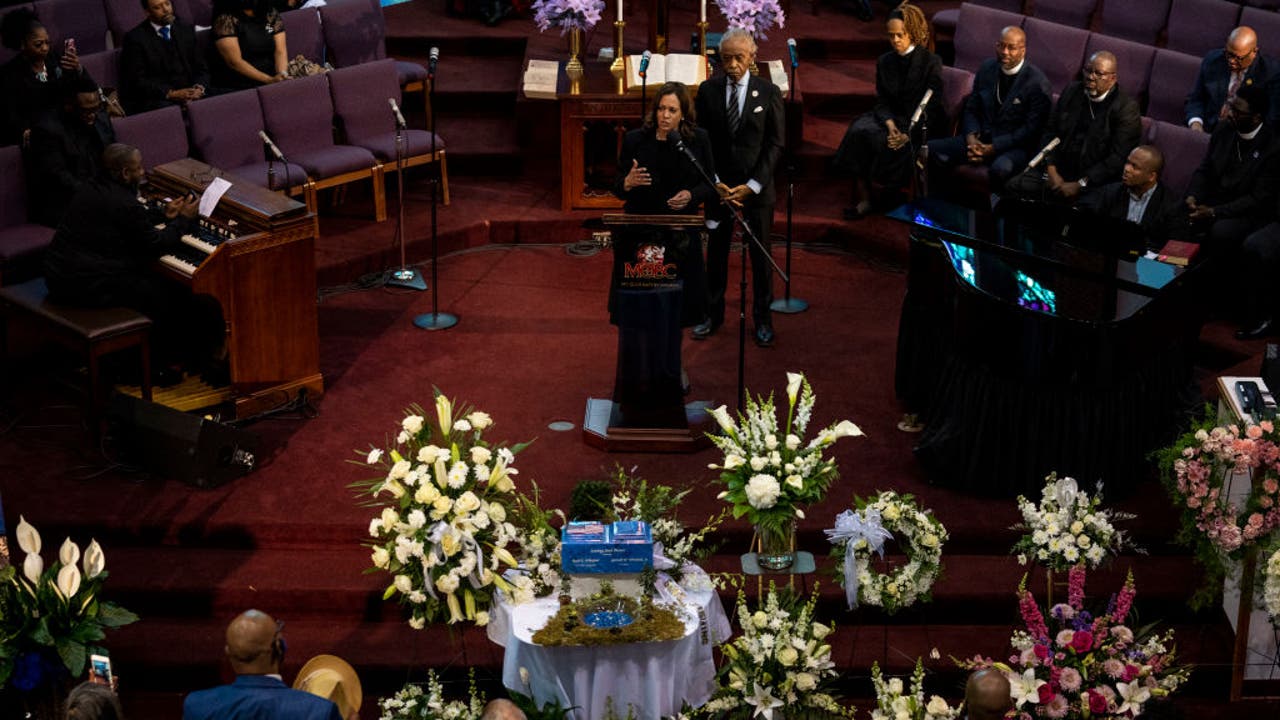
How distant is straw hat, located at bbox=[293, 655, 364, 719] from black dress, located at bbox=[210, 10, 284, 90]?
6.06 metres

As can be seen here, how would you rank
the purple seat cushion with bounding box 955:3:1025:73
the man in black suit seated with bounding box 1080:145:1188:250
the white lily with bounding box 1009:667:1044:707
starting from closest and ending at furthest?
the white lily with bounding box 1009:667:1044:707 → the man in black suit seated with bounding box 1080:145:1188:250 → the purple seat cushion with bounding box 955:3:1025:73

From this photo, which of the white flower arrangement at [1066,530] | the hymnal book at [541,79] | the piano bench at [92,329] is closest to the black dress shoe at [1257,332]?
the white flower arrangement at [1066,530]

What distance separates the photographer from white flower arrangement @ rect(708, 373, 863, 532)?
628 centimetres

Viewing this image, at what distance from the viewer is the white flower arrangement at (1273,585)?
6.45 m

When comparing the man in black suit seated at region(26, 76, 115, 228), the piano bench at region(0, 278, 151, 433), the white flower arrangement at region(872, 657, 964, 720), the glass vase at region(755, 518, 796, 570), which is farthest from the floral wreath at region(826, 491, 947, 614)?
the man in black suit seated at region(26, 76, 115, 228)

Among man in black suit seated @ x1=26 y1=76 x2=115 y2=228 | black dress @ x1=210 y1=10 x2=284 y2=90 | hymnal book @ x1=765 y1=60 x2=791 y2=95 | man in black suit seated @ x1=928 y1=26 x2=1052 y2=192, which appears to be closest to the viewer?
man in black suit seated @ x1=26 y1=76 x2=115 y2=228

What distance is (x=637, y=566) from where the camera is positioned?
613cm

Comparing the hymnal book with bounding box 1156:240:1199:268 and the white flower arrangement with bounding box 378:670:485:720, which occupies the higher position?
the hymnal book with bounding box 1156:240:1199:268

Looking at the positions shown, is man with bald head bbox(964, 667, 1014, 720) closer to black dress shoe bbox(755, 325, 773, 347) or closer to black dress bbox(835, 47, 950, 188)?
black dress shoe bbox(755, 325, 773, 347)

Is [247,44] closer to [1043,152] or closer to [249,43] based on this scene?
[249,43]

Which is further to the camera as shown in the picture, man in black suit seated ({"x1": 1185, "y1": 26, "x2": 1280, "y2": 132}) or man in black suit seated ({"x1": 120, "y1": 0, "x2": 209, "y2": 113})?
man in black suit seated ({"x1": 120, "y1": 0, "x2": 209, "y2": 113})

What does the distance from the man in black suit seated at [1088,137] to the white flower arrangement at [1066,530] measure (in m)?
3.65

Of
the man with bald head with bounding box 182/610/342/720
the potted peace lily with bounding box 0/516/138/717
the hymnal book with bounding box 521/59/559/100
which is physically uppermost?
the hymnal book with bounding box 521/59/559/100

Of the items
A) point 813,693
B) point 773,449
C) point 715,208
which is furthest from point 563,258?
point 813,693
